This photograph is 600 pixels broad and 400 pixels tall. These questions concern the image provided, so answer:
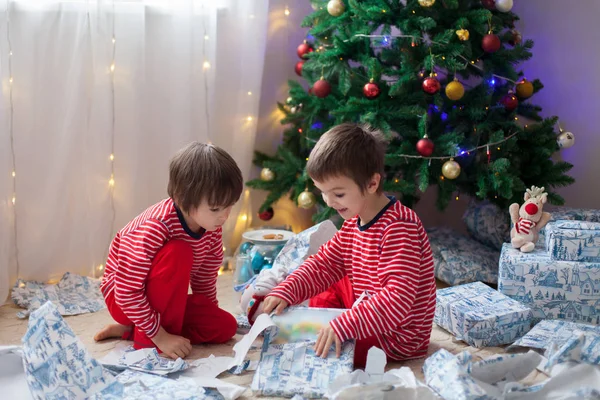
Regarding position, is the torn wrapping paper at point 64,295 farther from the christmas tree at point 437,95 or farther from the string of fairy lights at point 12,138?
Result: the christmas tree at point 437,95

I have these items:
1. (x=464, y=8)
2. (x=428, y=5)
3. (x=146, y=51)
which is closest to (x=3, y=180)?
(x=146, y=51)

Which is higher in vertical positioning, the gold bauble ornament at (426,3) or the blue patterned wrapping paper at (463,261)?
the gold bauble ornament at (426,3)

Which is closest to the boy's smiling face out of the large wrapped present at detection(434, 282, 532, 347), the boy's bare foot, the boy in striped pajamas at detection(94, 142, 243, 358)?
the boy in striped pajamas at detection(94, 142, 243, 358)

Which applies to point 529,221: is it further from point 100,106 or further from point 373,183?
point 100,106

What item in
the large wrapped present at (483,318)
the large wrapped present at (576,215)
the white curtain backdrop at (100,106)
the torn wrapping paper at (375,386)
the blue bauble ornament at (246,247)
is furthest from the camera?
the blue bauble ornament at (246,247)

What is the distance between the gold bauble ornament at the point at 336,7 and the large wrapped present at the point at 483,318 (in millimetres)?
1108

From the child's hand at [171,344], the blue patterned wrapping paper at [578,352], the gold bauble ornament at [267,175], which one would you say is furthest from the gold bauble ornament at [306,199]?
the blue patterned wrapping paper at [578,352]

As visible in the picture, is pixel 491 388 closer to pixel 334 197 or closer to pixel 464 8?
pixel 334 197

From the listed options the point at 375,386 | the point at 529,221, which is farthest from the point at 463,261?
the point at 375,386

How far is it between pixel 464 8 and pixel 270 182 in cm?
102

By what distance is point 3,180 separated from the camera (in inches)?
90.4

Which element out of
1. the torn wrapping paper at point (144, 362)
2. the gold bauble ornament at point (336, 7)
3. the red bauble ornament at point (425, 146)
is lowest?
the torn wrapping paper at point (144, 362)

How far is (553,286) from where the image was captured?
81.1 inches

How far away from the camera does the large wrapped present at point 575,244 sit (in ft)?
6.72
